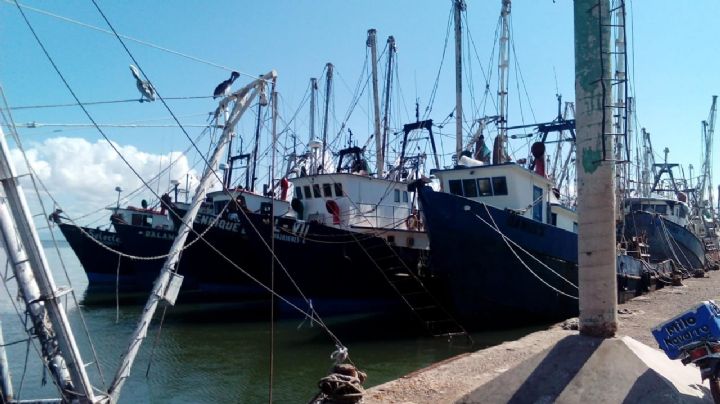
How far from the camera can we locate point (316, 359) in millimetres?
13055

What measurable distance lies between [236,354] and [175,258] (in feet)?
21.3

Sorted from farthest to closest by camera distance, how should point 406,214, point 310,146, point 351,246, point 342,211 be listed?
point 310,146, point 406,214, point 342,211, point 351,246

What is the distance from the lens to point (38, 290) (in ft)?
20.2

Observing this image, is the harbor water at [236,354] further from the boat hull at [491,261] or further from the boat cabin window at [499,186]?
the boat cabin window at [499,186]

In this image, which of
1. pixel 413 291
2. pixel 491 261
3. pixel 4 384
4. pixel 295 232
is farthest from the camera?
pixel 295 232

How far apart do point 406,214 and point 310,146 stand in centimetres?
517

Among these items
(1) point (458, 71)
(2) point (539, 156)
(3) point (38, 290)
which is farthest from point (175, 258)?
(1) point (458, 71)

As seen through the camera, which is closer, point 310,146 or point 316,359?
point 316,359

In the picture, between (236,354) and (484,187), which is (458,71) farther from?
(236,354)

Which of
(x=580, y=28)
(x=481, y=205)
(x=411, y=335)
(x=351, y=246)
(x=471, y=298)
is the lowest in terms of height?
(x=411, y=335)

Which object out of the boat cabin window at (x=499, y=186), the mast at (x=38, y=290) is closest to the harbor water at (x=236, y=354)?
the mast at (x=38, y=290)

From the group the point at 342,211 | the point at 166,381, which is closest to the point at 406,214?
the point at 342,211

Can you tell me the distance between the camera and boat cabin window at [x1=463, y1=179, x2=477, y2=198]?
16219 millimetres

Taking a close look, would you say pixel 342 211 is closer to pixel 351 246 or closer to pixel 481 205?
pixel 351 246
